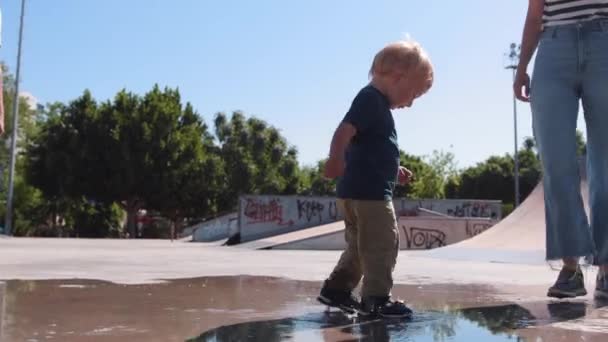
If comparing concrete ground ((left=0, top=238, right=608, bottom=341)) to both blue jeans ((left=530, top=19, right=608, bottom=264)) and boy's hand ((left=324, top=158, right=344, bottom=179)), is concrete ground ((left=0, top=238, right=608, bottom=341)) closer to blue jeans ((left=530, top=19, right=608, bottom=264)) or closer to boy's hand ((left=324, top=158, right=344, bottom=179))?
blue jeans ((left=530, top=19, right=608, bottom=264))

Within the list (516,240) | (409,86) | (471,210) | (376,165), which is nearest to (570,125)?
(409,86)

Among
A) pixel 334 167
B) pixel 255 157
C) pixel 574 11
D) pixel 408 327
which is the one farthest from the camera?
pixel 255 157

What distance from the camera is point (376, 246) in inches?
110

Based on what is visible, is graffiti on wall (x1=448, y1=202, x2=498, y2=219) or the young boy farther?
graffiti on wall (x1=448, y1=202, x2=498, y2=219)

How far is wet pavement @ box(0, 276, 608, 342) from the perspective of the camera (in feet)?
7.74

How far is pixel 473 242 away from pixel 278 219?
16.0 meters

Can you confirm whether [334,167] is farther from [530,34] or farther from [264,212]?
[264,212]

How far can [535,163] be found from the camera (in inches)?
2879

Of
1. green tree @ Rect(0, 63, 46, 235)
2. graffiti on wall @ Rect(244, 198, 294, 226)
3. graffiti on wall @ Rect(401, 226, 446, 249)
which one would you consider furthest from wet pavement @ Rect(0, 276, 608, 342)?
green tree @ Rect(0, 63, 46, 235)

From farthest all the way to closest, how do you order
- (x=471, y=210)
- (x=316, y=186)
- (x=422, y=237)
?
(x=316, y=186) < (x=471, y=210) < (x=422, y=237)

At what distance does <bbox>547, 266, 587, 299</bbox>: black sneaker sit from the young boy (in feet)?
3.41

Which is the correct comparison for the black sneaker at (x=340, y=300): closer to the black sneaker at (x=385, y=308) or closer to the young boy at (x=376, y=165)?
the young boy at (x=376, y=165)

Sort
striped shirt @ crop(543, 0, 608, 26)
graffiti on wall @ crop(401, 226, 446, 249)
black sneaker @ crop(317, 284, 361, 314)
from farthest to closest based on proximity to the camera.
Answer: graffiti on wall @ crop(401, 226, 446, 249) → striped shirt @ crop(543, 0, 608, 26) → black sneaker @ crop(317, 284, 361, 314)

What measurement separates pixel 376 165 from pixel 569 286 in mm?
1334
